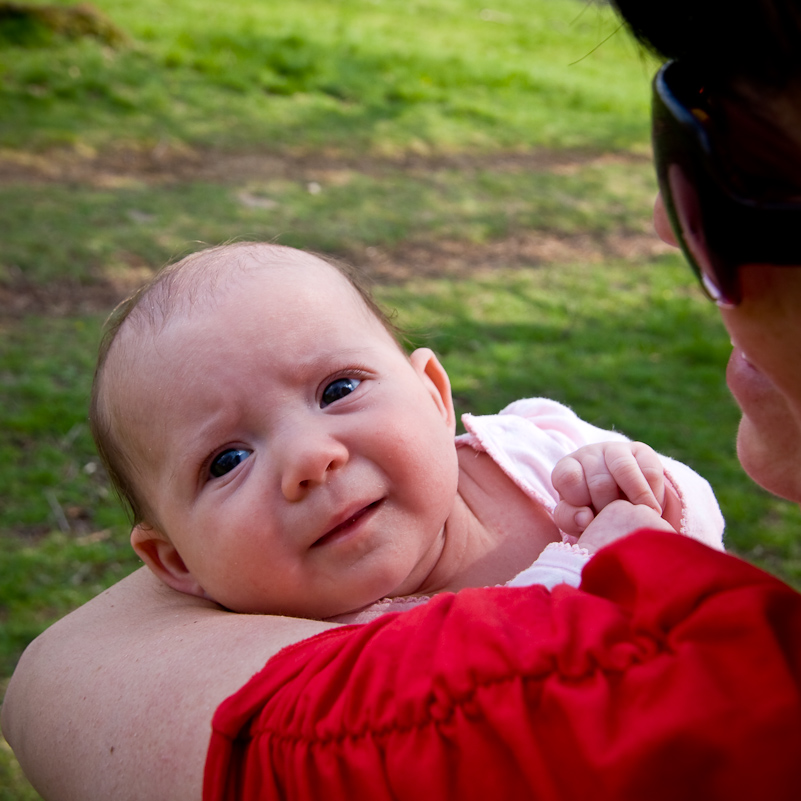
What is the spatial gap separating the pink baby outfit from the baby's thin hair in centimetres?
47

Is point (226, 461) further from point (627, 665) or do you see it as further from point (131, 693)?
point (627, 665)

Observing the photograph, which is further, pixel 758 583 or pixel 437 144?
pixel 437 144

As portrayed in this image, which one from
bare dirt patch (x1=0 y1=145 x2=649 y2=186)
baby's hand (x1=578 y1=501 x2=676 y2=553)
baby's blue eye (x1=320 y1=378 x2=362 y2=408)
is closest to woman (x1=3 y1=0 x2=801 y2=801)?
baby's hand (x1=578 y1=501 x2=676 y2=553)

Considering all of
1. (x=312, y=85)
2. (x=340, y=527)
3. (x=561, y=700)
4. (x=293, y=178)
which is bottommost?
(x=293, y=178)

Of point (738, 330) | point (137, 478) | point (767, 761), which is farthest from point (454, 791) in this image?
point (137, 478)

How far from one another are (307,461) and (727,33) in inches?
39.7

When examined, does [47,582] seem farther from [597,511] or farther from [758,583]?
[758,583]

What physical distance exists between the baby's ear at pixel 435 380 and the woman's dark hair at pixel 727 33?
3.82 feet

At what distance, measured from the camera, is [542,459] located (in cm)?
211

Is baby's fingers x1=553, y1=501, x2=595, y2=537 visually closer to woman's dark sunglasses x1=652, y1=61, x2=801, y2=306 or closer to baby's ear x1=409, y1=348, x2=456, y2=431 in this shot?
baby's ear x1=409, y1=348, x2=456, y2=431

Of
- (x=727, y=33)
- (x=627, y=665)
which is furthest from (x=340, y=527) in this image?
(x=727, y=33)

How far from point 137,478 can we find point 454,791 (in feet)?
4.10

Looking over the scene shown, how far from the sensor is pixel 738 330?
1132 mm

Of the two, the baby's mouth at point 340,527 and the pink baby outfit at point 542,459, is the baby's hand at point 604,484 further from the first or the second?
the baby's mouth at point 340,527
